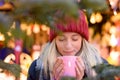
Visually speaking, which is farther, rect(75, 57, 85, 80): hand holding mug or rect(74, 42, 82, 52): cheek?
rect(74, 42, 82, 52): cheek

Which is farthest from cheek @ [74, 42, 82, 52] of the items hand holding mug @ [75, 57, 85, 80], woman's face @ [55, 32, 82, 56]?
hand holding mug @ [75, 57, 85, 80]

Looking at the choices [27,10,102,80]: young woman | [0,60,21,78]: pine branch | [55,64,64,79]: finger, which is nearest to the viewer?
[0,60,21,78]: pine branch

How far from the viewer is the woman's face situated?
1325 millimetres

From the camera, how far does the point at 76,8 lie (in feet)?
1.12

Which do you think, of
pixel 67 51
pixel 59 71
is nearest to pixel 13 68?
pixel 59 71

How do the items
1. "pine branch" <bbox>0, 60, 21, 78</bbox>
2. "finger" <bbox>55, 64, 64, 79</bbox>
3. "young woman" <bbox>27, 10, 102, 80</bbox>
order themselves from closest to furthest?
"pine branch" <bbox>0, 60, 21, 78</bbox> → "finger" <bbox>55, 64, 64, 79</bbox> → "young woman" <bbox>27, 10, 102, 80</bbox>

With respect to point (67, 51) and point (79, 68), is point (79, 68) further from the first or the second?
point (67, 51)

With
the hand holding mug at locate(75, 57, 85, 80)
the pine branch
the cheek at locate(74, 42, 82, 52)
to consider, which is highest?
the pine branch

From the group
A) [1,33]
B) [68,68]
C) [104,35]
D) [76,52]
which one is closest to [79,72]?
[68,68]

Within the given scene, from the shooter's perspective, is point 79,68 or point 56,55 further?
point 56,55

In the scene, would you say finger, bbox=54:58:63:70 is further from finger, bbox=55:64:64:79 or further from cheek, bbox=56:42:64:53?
cheek, bbox=56:42:64:53

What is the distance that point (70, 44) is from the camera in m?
1.34

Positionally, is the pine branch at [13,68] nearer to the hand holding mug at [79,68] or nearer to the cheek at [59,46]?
the hand holding mug at [79,68]

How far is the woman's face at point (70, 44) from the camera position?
4.35 ft
